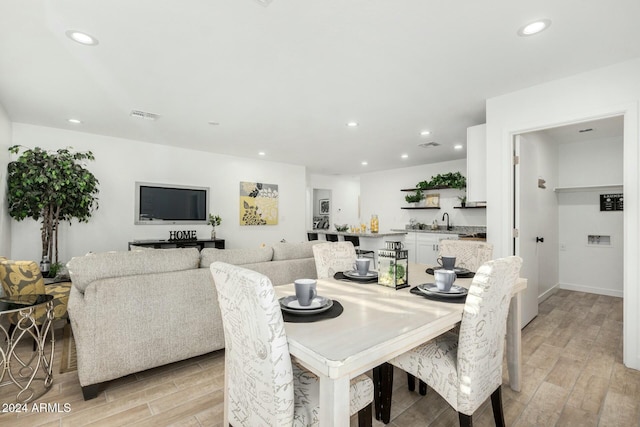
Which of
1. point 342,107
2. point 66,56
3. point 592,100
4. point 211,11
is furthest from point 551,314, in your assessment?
point 66,56

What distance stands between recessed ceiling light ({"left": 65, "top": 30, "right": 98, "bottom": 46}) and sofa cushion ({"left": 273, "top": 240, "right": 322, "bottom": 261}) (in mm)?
2096

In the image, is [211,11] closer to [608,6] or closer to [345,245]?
[345,245]

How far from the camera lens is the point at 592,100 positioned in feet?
8.66

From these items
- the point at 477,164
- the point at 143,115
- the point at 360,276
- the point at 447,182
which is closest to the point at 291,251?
the point at 360,276

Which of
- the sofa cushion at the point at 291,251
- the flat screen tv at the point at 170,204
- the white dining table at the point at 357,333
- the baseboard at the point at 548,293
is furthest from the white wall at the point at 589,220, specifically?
the flat screen tv at the point at 170,204

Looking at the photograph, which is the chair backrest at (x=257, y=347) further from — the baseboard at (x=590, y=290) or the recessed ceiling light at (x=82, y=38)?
the baseboard at (x=590, y=290)

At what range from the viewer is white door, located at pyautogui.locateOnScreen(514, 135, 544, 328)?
3.19m

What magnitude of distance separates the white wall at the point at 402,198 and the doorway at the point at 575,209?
155 cm

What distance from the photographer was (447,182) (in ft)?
21.2

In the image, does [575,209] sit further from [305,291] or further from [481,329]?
[305,291]

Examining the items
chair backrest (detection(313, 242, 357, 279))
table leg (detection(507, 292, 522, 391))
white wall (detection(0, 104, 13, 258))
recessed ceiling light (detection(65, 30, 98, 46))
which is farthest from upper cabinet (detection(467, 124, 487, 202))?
white wall (detection(0, 104, 13, 258))

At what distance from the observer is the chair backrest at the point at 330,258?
2371 mm

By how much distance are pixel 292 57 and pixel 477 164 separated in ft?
7.91

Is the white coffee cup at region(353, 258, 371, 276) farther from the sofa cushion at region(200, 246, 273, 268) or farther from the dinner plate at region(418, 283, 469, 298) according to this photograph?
the sofa cushion at region(200, 246, 273, 268)
